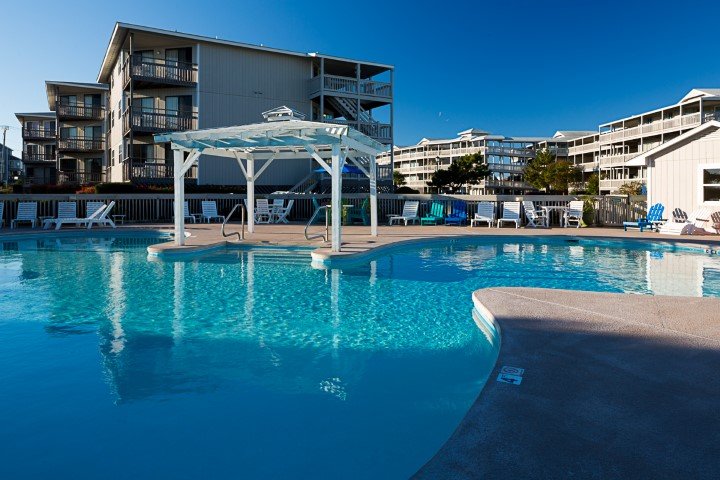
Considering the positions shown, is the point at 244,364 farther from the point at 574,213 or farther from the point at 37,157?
the point at 37,157

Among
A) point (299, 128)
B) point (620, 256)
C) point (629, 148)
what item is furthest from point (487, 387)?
point (629, 148)

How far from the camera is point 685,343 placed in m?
4.37

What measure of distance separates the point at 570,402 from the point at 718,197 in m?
18.2

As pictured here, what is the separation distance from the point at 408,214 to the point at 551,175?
46.1m

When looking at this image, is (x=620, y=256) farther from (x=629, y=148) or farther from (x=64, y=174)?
(x=629, y=148)

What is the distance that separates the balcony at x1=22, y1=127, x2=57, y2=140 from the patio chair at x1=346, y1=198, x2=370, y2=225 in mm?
43127

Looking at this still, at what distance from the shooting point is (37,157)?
51.8 m

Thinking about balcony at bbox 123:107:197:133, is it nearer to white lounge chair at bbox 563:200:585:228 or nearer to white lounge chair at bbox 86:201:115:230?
white lounge chair at bbox 86:201:115:230

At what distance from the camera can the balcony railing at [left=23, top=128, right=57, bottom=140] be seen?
169ft

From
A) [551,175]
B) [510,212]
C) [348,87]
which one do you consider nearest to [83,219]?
[510,212]

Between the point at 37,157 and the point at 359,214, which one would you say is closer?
the point at 359,214

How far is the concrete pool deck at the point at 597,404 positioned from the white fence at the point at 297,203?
16.4 meters

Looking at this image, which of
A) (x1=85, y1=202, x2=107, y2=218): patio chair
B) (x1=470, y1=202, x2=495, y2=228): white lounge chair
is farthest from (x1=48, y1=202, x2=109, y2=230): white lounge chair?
(x1=470, y1=202, x2=495, y2=228): white lounge chair

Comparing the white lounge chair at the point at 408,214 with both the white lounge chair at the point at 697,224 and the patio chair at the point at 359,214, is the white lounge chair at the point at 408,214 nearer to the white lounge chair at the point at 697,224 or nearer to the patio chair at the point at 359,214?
the patio chair at the point at 359,214
